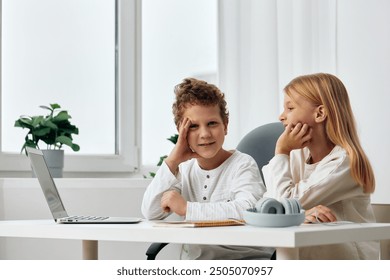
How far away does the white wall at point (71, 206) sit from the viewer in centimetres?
246

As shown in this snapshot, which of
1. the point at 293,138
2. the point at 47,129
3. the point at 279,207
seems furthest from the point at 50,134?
the point at 279,207

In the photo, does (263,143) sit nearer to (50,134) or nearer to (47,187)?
(47,187)

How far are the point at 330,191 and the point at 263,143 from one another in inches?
21.6

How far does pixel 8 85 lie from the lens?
9.37 feet

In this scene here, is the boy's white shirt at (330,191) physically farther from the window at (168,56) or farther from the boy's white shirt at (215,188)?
the window at (168,56)

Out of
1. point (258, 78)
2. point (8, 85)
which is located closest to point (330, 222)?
point (258, 78)

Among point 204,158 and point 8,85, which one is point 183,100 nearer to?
point 204,158

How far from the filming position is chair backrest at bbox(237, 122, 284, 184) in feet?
6.93

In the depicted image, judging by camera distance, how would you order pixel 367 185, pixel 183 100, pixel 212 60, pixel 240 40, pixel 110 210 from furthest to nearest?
pixel 212 60
pixel 240 40
pixel 110 210
pixel 183 100
pixel 367 185

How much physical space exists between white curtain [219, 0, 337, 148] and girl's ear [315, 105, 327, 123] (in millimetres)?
1117

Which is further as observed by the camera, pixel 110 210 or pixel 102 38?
pixel 102 38

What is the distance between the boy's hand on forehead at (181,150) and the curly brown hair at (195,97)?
5 cm

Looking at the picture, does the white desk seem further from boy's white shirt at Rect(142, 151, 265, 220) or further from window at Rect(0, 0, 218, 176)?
window at Rect(0, 0, 218, 176)
